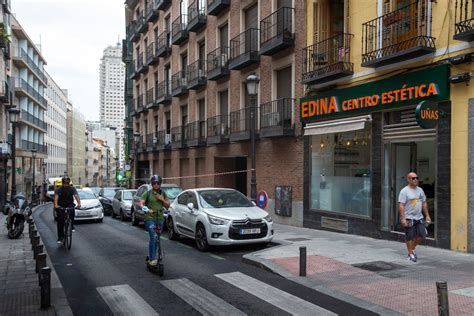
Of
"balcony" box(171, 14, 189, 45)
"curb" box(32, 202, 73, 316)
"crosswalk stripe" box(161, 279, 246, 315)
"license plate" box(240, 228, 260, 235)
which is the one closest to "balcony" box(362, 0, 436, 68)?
"license plate" box(240, 228, 260, 235)

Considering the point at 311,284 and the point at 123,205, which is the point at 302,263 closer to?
the point at 311,284

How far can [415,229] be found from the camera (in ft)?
27.6

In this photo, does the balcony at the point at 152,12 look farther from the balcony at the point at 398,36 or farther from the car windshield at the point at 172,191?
the balcony at the point at 398,36

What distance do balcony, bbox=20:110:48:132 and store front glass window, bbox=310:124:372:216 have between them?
131ft

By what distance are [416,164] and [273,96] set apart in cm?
678

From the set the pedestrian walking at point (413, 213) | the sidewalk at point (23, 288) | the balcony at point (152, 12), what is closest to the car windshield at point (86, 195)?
the sidewalk at point (23, 288)

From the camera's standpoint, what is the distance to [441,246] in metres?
9.72

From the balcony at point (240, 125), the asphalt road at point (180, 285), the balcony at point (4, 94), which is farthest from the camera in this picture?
the balcony at point (4, 94)

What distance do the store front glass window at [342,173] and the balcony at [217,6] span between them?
30.2 ft

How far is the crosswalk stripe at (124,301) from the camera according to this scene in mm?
5773

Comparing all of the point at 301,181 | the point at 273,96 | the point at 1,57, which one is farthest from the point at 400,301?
the point at 1,57

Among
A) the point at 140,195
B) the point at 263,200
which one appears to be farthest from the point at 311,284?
the point at 140,195

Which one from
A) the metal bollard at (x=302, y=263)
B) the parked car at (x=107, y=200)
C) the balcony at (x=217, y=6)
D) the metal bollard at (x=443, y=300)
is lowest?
the parked car at (x=107, y=200)

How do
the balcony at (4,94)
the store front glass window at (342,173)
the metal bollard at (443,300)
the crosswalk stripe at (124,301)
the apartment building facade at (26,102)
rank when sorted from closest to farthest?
1. the metal bollard at (443,300)
2. the crosswalk stripe at (124,301)
3. the store front glass window at (342,173)
4. the balcony at (4,94)
5. the apartment building facade at (26,102)
